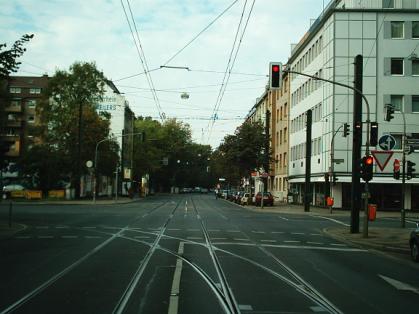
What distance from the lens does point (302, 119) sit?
62312 millimetres

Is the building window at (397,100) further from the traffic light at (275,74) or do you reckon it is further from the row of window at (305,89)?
the traffic light at (275,74)

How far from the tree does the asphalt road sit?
141 ft

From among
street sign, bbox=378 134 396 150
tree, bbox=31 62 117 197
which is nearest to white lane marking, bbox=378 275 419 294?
street sign, bbox=378 134 396 150

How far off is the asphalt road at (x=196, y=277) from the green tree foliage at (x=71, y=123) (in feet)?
140

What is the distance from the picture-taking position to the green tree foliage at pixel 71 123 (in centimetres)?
6112

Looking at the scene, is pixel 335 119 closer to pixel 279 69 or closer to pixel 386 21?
pixel 386 21

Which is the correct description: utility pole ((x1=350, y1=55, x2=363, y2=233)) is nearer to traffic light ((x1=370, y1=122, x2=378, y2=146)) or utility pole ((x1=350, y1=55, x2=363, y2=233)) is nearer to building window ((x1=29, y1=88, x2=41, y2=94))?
traffic light ((x1=370, y1=122, x2=378, y2=146))

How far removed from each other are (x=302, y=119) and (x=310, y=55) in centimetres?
705

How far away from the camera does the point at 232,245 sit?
1775cm

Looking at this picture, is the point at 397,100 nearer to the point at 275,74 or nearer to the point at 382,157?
the point at 382,157

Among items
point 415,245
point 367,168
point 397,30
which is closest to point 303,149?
point 397,30

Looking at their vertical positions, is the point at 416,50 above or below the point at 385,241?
above

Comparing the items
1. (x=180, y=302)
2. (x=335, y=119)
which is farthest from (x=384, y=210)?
(x=180, y=302)

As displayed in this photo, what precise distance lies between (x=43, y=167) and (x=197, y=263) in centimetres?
5082
